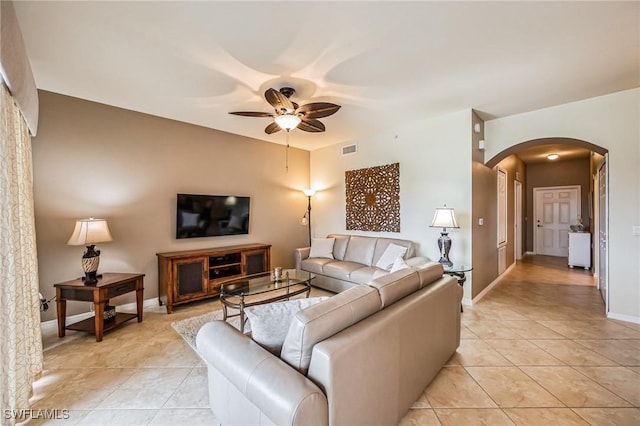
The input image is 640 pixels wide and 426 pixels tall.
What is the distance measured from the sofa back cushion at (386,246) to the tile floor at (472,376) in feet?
3.76

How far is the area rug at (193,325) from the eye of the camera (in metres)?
2.95

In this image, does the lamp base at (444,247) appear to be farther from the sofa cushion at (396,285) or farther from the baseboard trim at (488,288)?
the sofa cushion at (396,285)

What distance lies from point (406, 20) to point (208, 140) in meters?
3.57

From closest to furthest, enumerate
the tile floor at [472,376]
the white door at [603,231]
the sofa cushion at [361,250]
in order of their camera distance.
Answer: the tile floor at [472,376] < the white door at [603,231] < the sofa cushion at [361,250]

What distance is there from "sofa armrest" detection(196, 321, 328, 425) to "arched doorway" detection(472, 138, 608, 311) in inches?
142

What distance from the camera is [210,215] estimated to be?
4.45m

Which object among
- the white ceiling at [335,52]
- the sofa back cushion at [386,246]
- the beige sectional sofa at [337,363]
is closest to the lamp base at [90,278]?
the white ceiling at [335,52]

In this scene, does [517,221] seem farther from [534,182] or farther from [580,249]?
[534,182]

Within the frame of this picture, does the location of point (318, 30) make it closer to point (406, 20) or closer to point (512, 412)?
point (406, 20)

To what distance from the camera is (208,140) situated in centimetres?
454

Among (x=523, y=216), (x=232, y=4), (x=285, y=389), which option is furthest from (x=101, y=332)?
(x=523, y=216)

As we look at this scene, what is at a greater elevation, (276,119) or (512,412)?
(276,119)

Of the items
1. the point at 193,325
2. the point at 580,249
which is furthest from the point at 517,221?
the point at 193,325

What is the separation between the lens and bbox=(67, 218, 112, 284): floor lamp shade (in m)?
2.96
